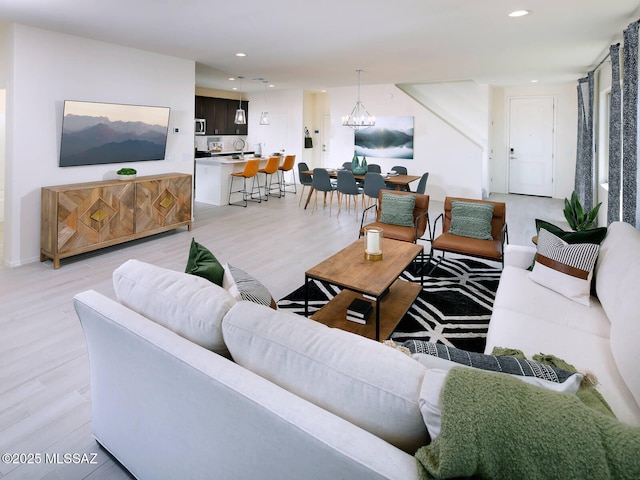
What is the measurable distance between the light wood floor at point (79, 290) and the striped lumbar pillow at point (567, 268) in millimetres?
2140

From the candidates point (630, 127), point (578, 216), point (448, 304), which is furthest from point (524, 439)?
point (578, 216)

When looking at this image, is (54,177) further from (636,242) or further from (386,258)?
(636,242)

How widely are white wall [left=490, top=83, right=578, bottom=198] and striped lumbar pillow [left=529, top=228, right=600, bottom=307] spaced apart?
7.54 meters

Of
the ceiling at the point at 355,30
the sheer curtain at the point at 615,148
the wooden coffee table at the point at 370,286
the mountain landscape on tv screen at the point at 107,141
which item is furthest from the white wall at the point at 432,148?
the wooden coffee table at the point at 370,286

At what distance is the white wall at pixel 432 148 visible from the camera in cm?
881

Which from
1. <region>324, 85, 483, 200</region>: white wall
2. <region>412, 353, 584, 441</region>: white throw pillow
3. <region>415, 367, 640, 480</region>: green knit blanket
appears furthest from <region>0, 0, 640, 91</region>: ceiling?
<region>415, 367, 640, 480</region>: green knit blanket

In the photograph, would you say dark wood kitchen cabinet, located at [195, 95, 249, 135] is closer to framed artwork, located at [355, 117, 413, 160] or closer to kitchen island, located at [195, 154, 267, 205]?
kitchen island, located at [195, 154, 267, 205]

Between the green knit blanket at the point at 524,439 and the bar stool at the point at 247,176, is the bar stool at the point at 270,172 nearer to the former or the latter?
the bar stool at the point at 247,176

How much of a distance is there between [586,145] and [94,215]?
720 cm


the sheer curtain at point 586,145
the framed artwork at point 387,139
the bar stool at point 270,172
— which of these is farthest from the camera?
the framed artwork at point 387,139

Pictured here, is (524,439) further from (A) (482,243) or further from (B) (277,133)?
(B) (277,133)

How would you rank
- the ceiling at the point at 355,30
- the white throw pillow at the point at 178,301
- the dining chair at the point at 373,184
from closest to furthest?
1. the white throw pillow at the point at 178,301
2. the ceiling at the point at 355,30
3. the dining chair at the point at 373,184

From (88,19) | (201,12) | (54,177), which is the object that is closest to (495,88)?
(201,12)

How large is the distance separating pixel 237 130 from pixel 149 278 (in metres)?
11.0
